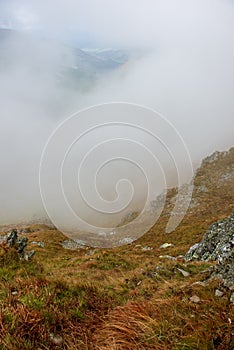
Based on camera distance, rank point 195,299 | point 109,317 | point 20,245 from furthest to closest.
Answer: point 20,245 < point 195,299 < point 109,317

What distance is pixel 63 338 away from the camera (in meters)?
4.96

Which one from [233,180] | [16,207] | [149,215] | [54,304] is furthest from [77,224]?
[16,207]

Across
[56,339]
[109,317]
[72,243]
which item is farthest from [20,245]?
[72,243]

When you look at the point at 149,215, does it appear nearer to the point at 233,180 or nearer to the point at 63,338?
the point at 233,180

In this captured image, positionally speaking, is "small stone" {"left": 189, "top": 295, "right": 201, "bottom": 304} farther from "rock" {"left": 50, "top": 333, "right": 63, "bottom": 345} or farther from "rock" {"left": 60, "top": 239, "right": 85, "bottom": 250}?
"rock" {"left": 60, "top": 239, "right": 85, "bottom": 250}

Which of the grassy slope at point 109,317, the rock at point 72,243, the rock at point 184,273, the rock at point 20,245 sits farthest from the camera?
the rock at point 72,243

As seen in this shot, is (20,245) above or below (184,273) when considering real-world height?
above

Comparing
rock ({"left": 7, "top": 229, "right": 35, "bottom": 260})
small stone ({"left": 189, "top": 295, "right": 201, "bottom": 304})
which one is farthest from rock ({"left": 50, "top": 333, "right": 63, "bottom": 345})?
rock ({"left": 7, "top": 229, "right": 35, "bottom": 260})

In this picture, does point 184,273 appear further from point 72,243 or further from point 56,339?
point 72,243

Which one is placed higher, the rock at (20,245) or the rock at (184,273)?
the rock at (20,245)

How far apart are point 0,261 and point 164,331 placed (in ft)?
25.1

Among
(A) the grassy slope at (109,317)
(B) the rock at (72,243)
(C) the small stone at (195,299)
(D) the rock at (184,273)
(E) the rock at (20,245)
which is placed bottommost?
(B) the rock at (72,243)

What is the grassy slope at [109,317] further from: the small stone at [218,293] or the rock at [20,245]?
the rock at [20,245]

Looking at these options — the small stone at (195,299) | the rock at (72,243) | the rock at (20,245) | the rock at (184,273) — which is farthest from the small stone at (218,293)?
the rock at (72,243)
